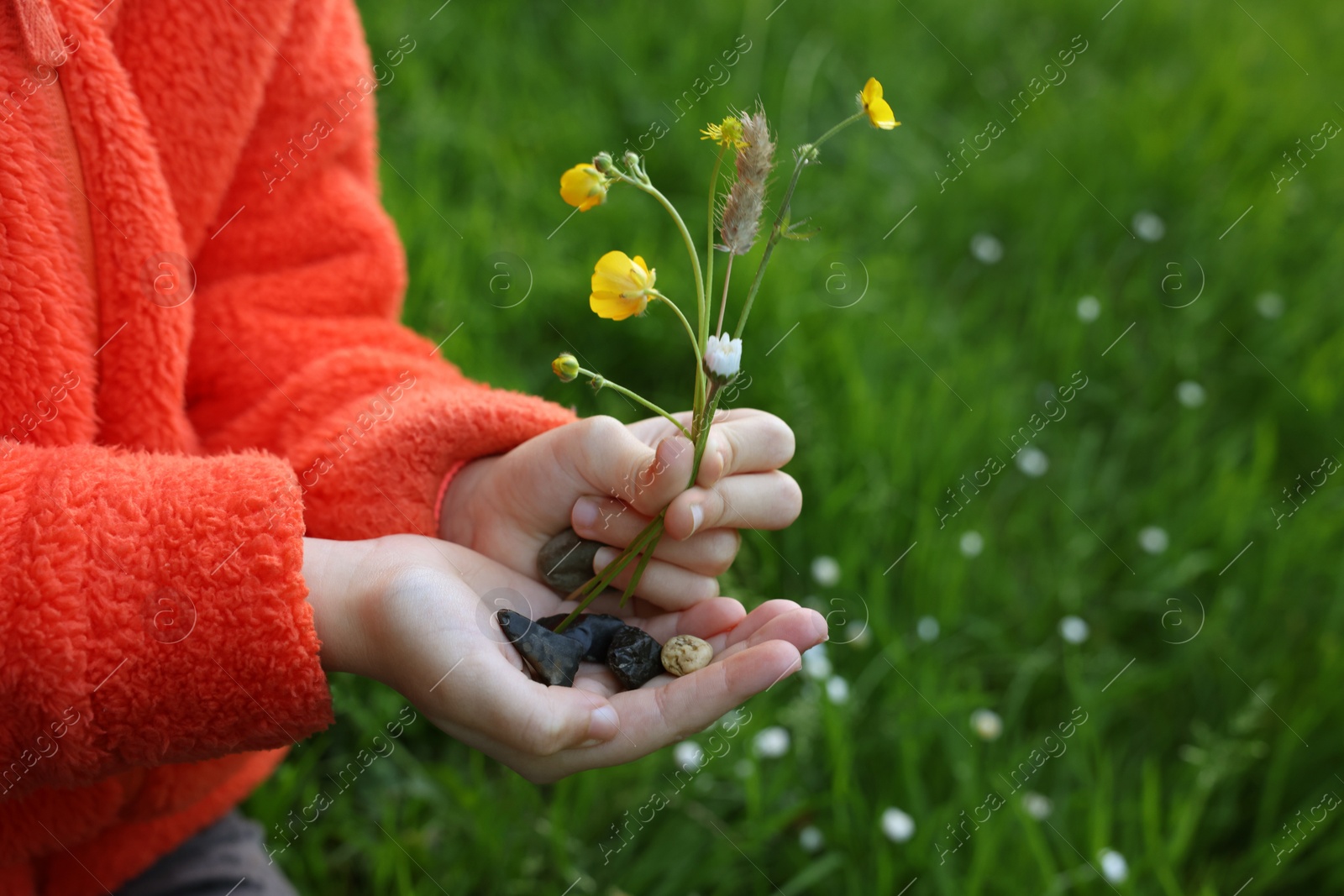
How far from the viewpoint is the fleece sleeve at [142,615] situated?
28.9 inches

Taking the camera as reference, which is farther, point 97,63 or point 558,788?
point 558,788

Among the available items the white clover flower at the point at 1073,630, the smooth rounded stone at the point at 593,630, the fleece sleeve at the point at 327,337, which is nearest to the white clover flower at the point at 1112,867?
the white clover flower at the point at 1073,630

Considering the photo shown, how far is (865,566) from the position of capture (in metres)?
1.66

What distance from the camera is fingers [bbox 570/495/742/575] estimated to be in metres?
0.92

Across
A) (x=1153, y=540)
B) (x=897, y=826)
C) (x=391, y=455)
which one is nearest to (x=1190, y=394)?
(x=1153, y=540)

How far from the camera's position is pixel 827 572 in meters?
1.60

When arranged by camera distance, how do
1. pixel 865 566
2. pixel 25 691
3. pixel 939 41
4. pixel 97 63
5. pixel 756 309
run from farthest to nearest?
pixel 939 41 < pixel 756 309 < pixel 865 566 < pixel 97 63 < pixel 25 691

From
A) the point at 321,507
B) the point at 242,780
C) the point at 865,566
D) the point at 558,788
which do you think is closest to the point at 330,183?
the point at 321,507

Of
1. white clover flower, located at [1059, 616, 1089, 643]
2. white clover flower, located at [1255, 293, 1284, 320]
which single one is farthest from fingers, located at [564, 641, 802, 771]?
white clover flower, located at [1255, 293, 1284, 320]

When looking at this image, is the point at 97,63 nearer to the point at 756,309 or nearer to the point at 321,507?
the point at 321,507

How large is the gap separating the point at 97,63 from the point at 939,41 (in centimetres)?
248

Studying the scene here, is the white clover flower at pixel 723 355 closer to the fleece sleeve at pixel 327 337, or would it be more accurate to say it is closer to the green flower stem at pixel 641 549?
the green flower stem at pixel 641 549

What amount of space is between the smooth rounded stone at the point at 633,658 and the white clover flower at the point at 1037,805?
2.50ft

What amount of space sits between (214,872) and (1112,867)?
116 centimetres
